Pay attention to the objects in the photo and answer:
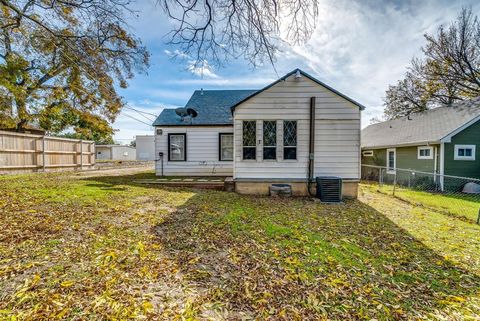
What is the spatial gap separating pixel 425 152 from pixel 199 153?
12.2 meters

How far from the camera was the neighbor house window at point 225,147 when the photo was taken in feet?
39.0

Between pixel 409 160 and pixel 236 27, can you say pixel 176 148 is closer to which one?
pixel 236 27

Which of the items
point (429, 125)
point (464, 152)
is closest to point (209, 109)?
point (429, 125)

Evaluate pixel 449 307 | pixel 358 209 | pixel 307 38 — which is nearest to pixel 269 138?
pixel 358 209

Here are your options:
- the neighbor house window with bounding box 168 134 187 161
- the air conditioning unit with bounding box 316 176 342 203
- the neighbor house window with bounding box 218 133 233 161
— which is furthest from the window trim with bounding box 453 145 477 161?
the neighbor house window with bounding box 168 134 187 161

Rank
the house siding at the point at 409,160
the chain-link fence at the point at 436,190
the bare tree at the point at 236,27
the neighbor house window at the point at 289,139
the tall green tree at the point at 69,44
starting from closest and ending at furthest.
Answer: the bare tree at the point at 236,27 → the tall green tree at the point at 69,44 → the chain-link fence at the point at 436,190 → the neighbor house window at the point at 289,139 → the house siding at the point at 409,160

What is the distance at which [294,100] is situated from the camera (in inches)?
324

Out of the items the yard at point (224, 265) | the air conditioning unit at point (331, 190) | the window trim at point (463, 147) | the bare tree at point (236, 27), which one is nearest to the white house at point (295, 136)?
the air conditioning unit at point (331, 190)

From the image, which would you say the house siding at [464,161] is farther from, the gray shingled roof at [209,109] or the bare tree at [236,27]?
the bare tree at [236,27]

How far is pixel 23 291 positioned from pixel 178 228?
2356 millimetres

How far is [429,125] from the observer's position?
13.9 metres

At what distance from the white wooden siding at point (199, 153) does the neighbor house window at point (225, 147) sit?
0.16 meters

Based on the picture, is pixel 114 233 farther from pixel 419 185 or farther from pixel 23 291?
pixel 419 185

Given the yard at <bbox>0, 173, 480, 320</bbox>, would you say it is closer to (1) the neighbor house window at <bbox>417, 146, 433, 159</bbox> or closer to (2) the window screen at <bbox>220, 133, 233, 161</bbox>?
(2) the window screen at <bbox>220, 133, 233, 161</bbox>
